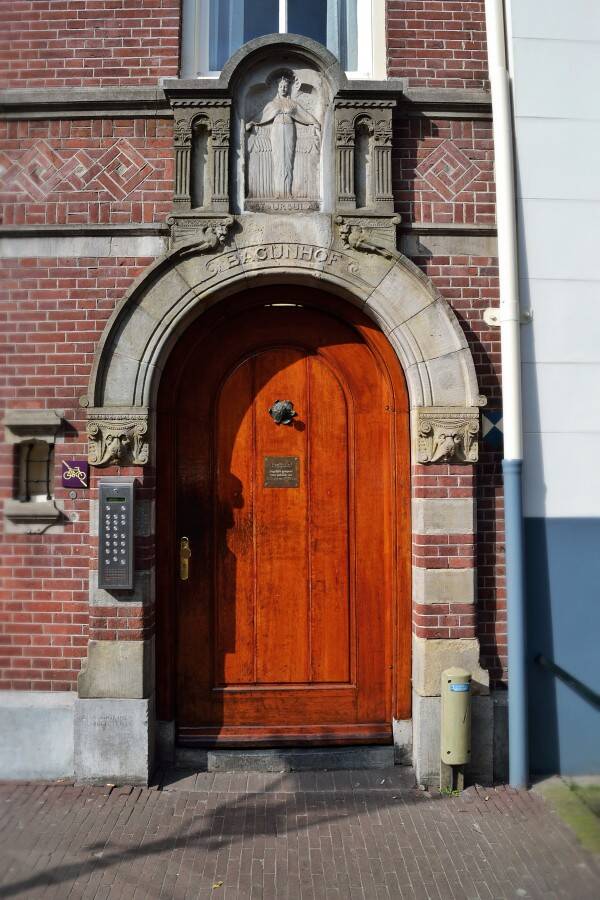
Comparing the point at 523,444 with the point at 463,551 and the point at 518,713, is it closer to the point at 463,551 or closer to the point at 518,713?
the point at 463,551

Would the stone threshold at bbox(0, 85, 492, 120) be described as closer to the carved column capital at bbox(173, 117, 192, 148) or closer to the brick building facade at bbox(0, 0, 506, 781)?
the brick building facade at bbox(0, 0, 506, 781)

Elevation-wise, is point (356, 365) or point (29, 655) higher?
point (356, 365)

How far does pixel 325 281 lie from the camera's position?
453 cm

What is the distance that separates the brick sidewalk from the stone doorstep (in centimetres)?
10

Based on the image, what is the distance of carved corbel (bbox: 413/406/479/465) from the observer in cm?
442

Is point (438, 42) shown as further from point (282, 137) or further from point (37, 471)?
point (37, 471)

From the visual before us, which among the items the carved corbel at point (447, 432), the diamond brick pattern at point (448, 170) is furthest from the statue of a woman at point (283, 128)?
the carved corbel at point (447, 432)

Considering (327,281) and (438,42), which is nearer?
(327,281)

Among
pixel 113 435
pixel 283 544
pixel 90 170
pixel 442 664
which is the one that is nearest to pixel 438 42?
pixel 90 170

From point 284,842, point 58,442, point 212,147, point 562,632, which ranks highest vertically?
point 212,147

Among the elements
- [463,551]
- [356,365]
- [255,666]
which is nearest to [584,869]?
[463,551]

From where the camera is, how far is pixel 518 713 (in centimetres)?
428

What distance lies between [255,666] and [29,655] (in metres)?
1.54

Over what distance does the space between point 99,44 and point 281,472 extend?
3.30 m
